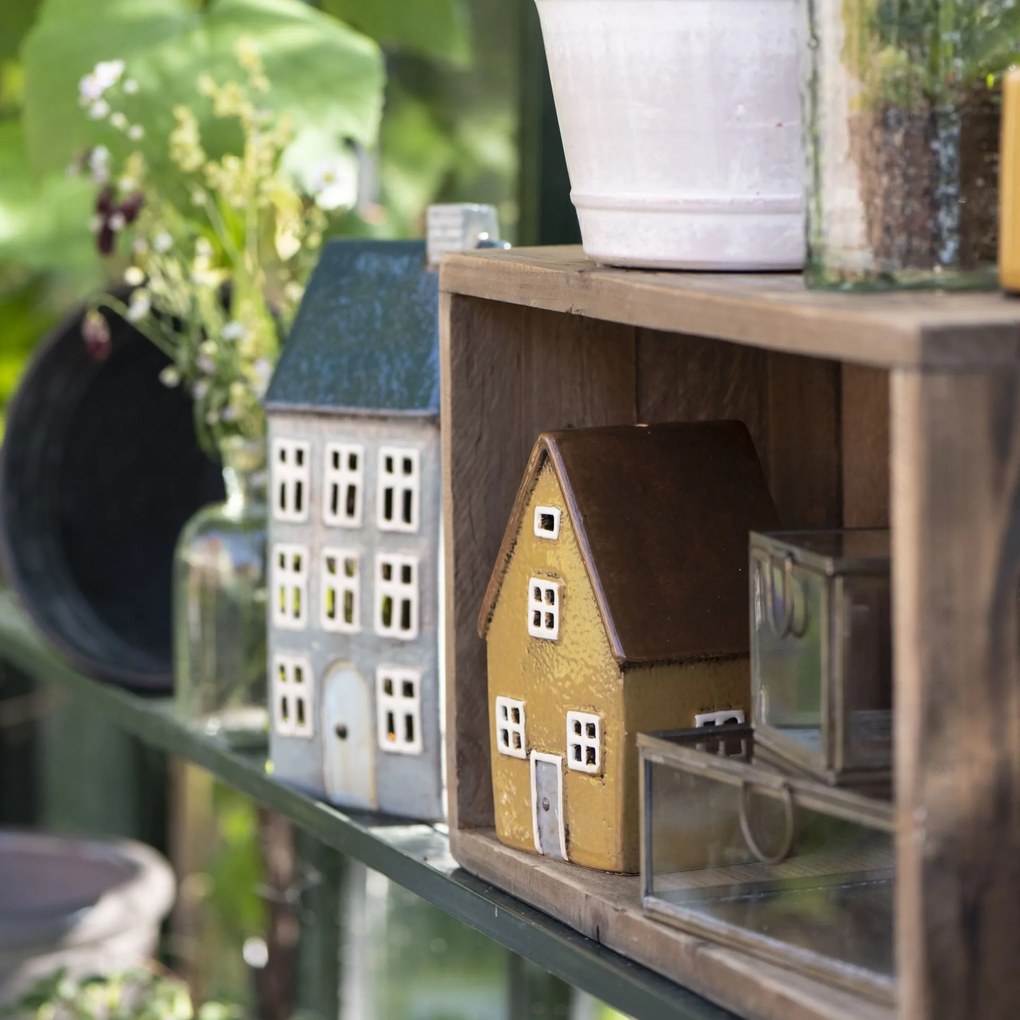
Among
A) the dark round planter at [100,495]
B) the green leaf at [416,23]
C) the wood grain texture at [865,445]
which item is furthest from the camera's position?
the green leaf at [416,23]

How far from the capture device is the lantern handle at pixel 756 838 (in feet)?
2.50

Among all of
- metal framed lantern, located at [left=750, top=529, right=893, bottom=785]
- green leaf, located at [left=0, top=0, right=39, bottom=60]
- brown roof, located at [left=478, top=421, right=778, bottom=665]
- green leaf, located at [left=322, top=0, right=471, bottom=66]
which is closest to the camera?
metal framed lantern, located at [left=750, top=529, right=893, bottom=785]

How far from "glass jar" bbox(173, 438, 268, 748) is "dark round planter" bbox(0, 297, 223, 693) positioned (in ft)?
0.44

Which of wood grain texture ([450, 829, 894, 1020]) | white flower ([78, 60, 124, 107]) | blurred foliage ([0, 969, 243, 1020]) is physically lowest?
blurred foliage ([0, 969, 243, 1020])

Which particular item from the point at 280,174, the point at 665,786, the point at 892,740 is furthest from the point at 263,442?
the point at 892,740

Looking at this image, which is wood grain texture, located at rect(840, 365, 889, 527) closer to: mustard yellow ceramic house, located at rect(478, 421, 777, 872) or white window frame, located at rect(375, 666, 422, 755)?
mustard yellow ceramic house, located at rect(478, 421, 777, 872)

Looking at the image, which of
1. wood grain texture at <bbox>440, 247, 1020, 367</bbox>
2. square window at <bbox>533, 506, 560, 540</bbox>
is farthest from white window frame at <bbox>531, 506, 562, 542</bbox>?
wood grain texture at <bbox>440, 247, 1020, 367</bbox>

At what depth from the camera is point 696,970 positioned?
76 cm

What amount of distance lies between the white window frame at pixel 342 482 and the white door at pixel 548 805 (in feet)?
0.88

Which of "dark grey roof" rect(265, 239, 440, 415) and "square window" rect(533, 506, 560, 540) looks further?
"dark grey roof" rect(265, 239, 440, 415)

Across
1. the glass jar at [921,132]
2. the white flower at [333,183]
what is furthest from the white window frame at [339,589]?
the glass jar at [921,132]

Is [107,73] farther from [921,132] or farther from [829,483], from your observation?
[921,132]

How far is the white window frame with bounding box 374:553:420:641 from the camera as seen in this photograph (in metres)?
1.08

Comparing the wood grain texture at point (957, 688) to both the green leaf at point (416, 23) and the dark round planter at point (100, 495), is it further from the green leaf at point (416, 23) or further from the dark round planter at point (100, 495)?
the green leaf at point (416, 23)
